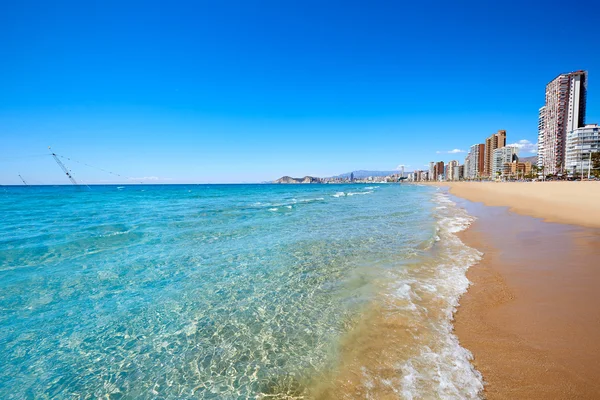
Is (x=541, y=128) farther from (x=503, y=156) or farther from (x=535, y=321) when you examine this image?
(x=535, y=321)

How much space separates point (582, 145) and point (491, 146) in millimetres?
82343

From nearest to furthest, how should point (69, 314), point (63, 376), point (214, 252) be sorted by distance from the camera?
point (63, 376) → point (69, 314) → point (214, 252)

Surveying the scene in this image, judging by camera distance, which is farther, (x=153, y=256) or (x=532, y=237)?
(x=532, y=237)

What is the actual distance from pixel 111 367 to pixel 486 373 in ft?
17.4

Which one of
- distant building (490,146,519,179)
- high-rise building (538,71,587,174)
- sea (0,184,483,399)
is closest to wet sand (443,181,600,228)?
sea (0,184,483,399)

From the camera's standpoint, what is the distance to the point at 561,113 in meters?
119

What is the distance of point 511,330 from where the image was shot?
4457mm

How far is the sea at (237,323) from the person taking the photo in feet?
Answer: 11.9

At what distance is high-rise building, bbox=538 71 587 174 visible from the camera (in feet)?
372

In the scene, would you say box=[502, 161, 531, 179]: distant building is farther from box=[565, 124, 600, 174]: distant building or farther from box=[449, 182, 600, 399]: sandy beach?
box=[449, 182, 600, 399]: sandy beach

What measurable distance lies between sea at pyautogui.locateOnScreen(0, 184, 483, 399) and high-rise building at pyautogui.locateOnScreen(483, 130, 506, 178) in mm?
201457

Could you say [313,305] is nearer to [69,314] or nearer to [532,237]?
[69,314]

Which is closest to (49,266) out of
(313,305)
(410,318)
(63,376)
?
(63,376)

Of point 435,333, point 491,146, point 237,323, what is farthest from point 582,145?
point 237,323
